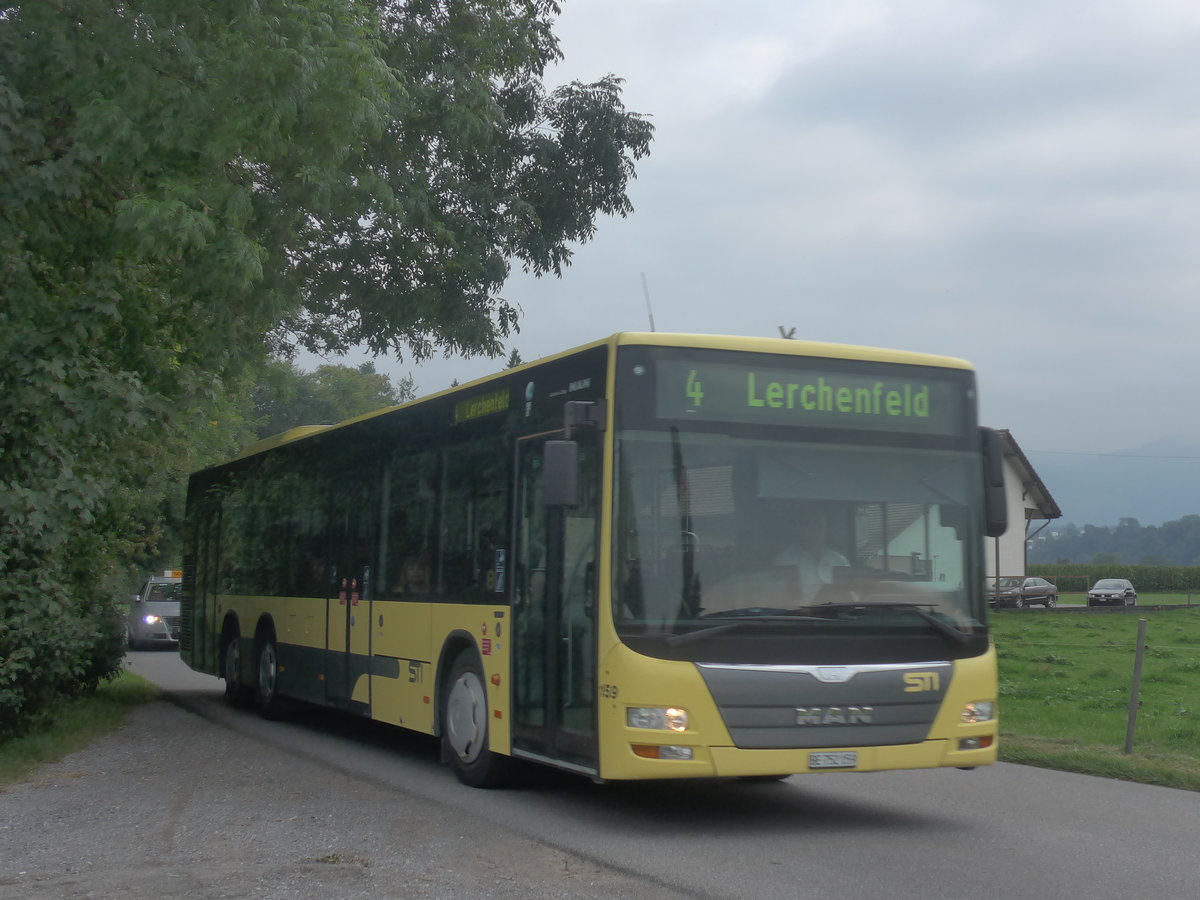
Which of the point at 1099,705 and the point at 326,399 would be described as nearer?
the point at 1099,705

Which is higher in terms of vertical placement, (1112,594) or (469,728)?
(1112,594)

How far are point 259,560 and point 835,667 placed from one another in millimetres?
9599

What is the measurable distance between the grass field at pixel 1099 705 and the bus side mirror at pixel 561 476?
A: 5654mm

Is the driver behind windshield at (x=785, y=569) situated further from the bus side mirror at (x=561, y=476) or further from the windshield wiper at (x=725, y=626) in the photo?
the bus side mirror at (x=561, y=476)

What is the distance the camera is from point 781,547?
880cm

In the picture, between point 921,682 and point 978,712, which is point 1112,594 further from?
point 921,682

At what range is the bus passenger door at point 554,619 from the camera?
8.98 m

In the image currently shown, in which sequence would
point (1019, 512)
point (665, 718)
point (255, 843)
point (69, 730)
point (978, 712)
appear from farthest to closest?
point (1019, 512) → point (69, 730) → point (978, 712) → point (665, 718) → point (255, 843)

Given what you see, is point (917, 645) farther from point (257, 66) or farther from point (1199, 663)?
point (1199, 663)


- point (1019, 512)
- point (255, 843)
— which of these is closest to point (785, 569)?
point (255, 843)

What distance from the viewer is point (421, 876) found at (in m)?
7.29

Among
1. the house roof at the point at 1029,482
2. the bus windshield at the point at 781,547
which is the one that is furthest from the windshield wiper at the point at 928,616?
the house roof at the point at 1029,482

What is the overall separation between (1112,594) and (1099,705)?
51.8m

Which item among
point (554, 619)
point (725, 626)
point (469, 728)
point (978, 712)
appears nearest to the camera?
point (725, 626)
